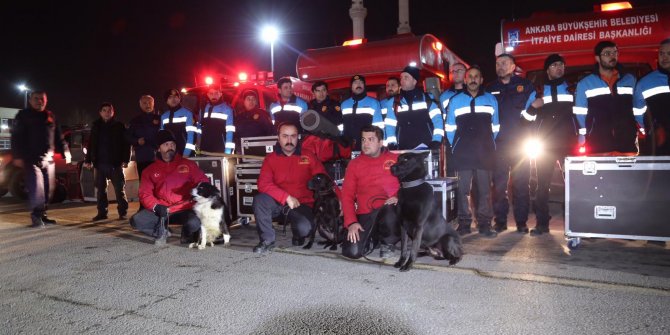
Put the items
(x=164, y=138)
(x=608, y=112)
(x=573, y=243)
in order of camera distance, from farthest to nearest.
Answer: (x=164, y=138) < (x=608, y=112) < (x=573, y=243)

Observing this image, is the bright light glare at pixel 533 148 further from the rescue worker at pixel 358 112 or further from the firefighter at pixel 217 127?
the firefighter at pixel 217 127

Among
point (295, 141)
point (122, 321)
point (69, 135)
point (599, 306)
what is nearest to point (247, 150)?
point (295, 141)

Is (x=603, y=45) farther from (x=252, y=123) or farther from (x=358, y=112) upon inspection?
(x=252, y=123)

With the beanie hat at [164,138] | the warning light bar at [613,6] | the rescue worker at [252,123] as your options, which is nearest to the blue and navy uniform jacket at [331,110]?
the rescue worker at [252,123]

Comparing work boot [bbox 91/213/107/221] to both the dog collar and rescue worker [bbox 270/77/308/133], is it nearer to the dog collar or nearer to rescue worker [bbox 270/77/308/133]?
rescue worker [bbox 270/77/308/133]

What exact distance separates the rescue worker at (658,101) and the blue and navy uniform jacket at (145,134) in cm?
639

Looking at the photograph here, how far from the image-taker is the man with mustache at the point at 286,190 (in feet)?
15.3

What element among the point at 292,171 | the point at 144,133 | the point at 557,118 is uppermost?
the point at 144,133

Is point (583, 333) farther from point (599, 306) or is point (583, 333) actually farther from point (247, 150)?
point (247, 150)

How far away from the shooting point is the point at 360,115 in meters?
6.12

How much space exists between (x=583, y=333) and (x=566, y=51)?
5.78m

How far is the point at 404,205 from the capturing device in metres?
3.72

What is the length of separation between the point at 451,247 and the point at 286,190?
196cm

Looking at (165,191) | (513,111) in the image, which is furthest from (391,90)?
(165,191)
